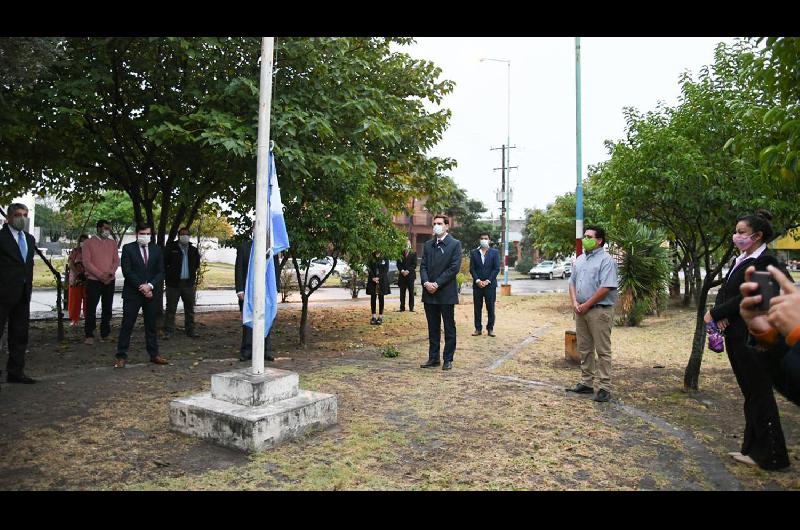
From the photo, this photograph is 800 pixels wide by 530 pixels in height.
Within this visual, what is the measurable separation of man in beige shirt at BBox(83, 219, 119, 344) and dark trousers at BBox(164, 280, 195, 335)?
3.30 feet

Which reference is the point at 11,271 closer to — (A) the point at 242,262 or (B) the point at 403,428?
(A) the point at 242,262

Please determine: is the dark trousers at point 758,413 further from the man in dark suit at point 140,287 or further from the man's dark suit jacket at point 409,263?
the man's dark suit jacket at point 409,263

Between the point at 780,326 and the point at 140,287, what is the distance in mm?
7203

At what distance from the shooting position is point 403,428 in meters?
5.06

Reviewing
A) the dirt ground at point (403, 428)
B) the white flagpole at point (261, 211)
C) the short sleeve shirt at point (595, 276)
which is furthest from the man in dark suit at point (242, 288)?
the short sleeve shirt at point (595, 276)

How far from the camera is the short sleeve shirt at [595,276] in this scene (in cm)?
614

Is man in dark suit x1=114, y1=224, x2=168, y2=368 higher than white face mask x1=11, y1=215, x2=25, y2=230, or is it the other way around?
white face mask x1=11, y1=215, x2=25, y2=230

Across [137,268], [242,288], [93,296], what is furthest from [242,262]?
[93,296]

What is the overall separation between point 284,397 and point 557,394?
3.25 metres

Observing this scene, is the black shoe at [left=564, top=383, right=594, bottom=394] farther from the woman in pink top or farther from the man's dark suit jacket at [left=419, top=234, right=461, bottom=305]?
the woman in pink top

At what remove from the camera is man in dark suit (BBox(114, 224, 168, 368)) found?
7.35m

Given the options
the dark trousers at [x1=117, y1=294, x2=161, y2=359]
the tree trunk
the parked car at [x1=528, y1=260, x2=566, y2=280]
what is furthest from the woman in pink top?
the parked car at [x1=528, y1=260, x2=566, y2=280]
